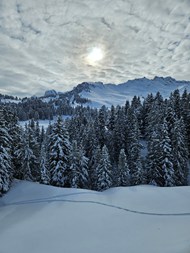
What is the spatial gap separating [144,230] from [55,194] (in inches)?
440

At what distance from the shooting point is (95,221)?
14.8 meters

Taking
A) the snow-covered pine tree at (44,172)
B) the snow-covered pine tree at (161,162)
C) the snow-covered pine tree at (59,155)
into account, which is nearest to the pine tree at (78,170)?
the snow-covered pine tree at (59,155)

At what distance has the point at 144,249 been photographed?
10156 millimetres

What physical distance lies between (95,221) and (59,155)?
16472 millimetres

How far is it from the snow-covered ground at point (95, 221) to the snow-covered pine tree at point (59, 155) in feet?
24.0

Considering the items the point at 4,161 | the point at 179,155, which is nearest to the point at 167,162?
the point at 179,155

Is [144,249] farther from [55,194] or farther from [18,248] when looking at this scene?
[55,194]

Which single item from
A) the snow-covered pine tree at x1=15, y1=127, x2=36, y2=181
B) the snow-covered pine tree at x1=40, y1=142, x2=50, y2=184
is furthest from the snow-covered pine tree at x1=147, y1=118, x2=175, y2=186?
the snow-covered pine tree at x1=15, y1=127, x2=36, y2=181

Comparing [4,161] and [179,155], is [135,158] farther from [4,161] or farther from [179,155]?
[4,161]

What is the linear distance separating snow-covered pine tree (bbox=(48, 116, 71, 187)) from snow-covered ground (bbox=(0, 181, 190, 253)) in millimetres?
7315

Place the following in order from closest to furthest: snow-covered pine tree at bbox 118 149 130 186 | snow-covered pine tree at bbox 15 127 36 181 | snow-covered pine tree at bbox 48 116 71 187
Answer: snow-covered pine tree at bbox 15 127 36 181, snow-covered pine tree at bbox 48 116 71 187, snow-covered pine tree at bbox 118 149 130 186

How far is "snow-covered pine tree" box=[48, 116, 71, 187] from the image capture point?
30.6m

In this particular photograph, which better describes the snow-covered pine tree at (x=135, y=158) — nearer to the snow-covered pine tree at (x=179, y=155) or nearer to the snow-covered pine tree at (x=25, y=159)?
the snow-covered pine tree at (x=179, y=155)

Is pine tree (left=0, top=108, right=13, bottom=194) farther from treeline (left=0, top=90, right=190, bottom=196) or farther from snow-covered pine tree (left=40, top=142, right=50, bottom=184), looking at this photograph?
snow-covered pine tree (left=40, top=142, right=50, bottom=184)
